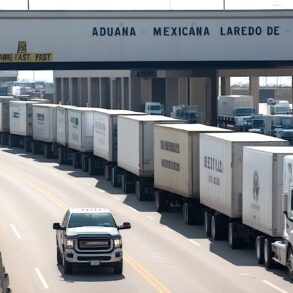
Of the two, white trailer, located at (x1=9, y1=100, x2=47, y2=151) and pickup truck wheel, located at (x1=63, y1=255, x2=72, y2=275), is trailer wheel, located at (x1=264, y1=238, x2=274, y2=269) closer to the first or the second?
pickup truck wheel, located at (x1=63, y1=255, x2=72, y2=275)

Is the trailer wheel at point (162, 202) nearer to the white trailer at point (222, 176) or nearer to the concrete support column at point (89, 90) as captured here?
the white trailer at point (222, 176)

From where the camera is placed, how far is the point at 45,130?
8056cm

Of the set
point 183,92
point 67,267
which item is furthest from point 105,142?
point 183,92

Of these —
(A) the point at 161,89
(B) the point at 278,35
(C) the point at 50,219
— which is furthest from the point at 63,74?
(C) the point at 50,219

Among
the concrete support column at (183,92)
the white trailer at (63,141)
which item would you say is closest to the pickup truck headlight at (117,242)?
the white trailer at (63,141)

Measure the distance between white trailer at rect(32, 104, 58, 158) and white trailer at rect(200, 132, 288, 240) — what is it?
3957 cm

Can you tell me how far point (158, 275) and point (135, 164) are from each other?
835 inches

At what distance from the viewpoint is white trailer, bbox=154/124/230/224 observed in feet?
138

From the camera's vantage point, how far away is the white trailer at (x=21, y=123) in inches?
3406

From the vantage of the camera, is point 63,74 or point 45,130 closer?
point 45,130

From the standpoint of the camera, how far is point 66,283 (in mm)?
29062

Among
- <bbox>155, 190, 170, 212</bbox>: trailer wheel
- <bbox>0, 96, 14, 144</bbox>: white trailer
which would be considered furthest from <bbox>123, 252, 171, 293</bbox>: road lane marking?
<bbox>0, 96, 14, 144</bbox>: white trailer

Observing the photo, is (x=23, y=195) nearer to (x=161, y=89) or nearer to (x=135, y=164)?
(x=135, y=164)

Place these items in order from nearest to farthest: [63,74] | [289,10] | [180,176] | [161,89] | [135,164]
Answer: [180,176], [135,164], [289,10], [161,89], [63,74]
